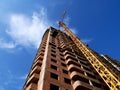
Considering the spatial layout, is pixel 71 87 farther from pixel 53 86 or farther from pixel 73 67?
pixel 73 67

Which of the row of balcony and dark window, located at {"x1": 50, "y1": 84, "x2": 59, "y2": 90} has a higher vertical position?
the row of balcony

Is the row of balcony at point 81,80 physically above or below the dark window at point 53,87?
above

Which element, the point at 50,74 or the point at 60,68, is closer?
the point at 50,74

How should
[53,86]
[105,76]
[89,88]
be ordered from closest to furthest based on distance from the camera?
[53,86], [89,88], [105,76]

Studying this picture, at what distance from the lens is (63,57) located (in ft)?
117

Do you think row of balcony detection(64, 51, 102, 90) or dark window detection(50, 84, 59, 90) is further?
row of balcony detection(64, 51, 102, 90)

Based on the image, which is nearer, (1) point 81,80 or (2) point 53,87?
(2) point 53,87

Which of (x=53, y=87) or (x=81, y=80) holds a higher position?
(x=81, y=80)

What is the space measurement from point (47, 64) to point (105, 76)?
25.2 feet

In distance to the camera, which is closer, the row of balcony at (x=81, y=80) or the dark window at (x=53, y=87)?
the dark window at (x=53, y=87)

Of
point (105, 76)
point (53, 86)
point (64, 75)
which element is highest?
point (64, 75)

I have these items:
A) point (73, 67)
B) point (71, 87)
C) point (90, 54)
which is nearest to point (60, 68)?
point (73, 67)

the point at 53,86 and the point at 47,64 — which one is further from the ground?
the point at 47,64

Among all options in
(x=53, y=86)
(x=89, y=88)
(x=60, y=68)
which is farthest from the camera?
(x=60, y=68)
